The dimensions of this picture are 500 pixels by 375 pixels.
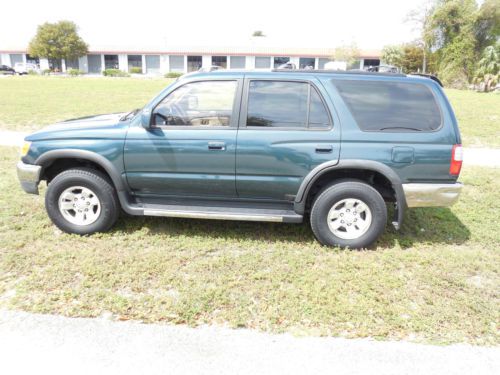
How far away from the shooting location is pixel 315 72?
4297 mm

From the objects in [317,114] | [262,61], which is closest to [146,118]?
[317,114]

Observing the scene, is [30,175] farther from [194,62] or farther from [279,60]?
[194,62]

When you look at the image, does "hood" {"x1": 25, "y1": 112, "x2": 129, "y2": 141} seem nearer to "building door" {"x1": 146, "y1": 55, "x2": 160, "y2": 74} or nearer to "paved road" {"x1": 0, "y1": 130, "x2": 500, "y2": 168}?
"paved road" {"x1": 0, "y1": 130, "x2": 500, "y2": 168}

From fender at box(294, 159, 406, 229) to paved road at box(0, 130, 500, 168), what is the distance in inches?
194

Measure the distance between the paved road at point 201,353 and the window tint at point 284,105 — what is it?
84.8 inches

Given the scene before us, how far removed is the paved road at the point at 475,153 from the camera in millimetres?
8203

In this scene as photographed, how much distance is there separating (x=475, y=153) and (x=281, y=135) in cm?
683

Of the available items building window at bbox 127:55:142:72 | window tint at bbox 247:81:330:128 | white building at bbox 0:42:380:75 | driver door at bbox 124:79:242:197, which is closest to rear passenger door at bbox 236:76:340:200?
window tint at bbox 247:81:330:128

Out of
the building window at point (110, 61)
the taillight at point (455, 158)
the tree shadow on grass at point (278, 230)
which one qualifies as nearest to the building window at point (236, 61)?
the building window at point (110, 61)

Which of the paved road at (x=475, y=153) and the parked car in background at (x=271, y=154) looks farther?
the paved road at (x=475, y=153)

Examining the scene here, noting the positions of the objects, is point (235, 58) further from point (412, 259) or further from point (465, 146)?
point (412, 259)

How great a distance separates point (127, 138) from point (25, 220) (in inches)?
73.0

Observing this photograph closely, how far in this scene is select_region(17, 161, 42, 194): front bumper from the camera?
443cm

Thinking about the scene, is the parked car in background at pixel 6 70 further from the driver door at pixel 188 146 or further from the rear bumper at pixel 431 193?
the rear bumper at pixel 431 193
